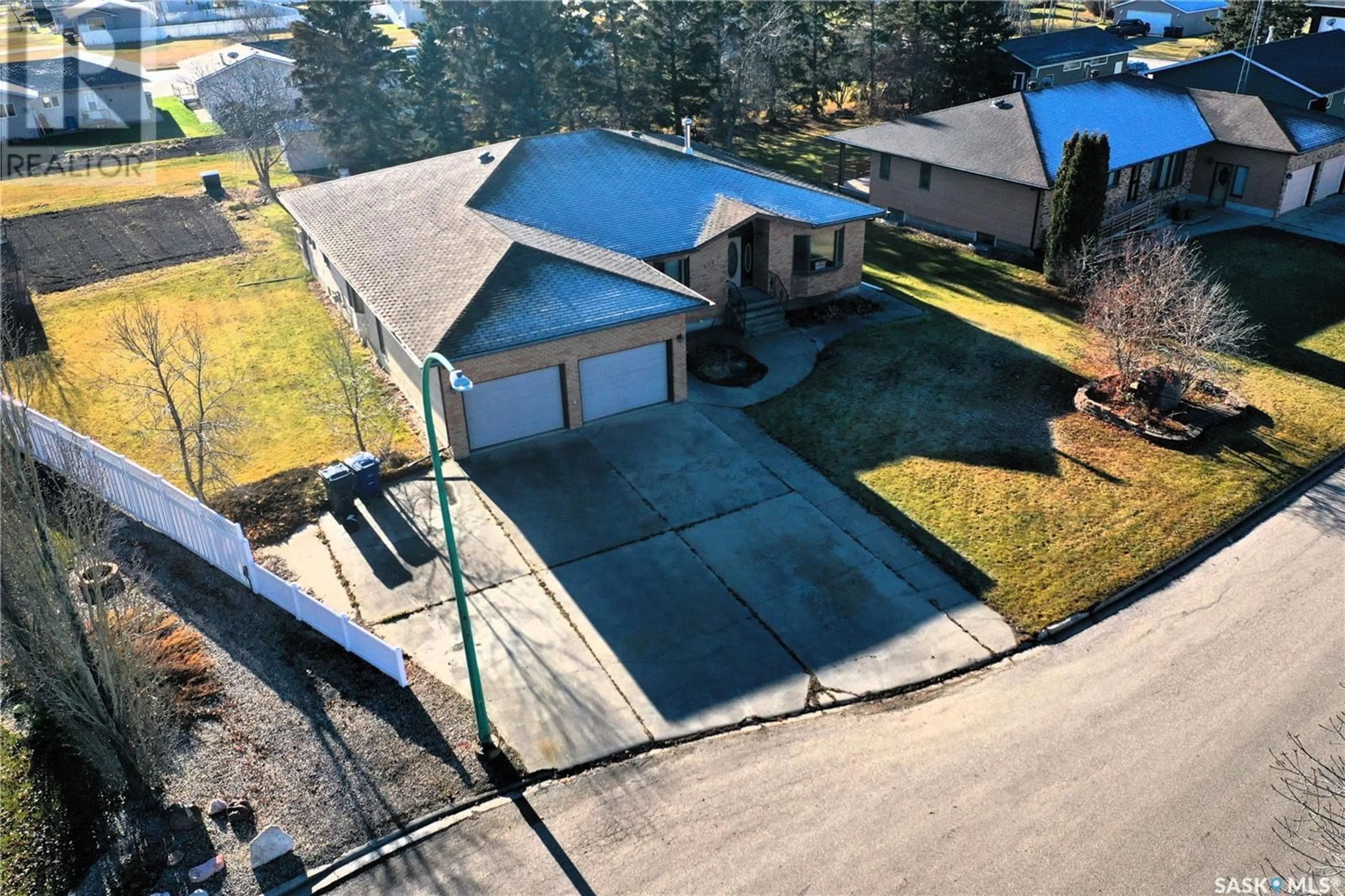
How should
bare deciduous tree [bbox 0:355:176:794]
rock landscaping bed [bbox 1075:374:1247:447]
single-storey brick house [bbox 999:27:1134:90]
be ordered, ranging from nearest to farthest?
bare deciduous tree [bbox 0:355:176:794] → rock landscaping bed [bbox 1075:374:1247:447] → single-storey brick house [bbox 999:27:1134:90]

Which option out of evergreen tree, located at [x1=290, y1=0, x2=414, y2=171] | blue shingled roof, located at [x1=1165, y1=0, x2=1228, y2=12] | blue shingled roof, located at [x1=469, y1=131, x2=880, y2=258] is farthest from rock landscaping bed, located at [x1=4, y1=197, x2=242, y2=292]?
blue shingled roof, located at [x1=1165, y1=0, x2=1228, y2=12]

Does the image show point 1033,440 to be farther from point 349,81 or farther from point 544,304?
point 349,81

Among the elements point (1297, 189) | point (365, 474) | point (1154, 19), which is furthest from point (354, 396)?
point (1154, 19)

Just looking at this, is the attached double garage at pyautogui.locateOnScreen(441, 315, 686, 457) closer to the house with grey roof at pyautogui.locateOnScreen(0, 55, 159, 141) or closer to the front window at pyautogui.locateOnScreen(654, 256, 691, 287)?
the front window at pyautogui.locateOnScreen(654, 256, 691, 287)

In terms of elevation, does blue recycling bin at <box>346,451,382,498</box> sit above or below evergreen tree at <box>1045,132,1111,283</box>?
below

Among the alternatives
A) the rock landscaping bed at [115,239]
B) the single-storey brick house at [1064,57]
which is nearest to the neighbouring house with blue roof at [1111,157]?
the single-storey brick house at [1064,57]

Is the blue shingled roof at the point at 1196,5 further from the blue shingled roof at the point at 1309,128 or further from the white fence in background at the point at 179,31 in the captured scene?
the white fence in background at the point at 179,31

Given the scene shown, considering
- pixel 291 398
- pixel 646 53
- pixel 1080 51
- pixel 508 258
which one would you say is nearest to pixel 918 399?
pixel 508 258
